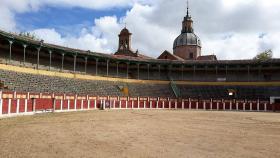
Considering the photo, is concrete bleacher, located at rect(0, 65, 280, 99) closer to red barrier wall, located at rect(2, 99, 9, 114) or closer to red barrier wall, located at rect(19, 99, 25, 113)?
red barrier wall, located at rect(19, 99, 25, 113)

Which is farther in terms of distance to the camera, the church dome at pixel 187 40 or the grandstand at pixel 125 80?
the church dome at pixel 187 40

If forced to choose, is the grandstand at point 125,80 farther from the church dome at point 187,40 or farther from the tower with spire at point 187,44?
the church dome at point 187,40

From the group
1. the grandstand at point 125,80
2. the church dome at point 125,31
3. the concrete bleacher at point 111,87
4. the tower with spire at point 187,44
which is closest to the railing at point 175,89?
the grandstand at point 125,80

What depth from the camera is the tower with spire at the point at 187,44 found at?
82688 millimetres

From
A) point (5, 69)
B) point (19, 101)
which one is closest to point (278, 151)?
point (19, 101)

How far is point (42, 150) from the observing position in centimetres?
1080

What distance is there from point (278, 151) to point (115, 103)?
32.9m

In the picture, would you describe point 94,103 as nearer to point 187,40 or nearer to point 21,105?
point 21,105

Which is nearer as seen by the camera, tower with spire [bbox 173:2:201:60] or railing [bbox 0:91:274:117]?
railing [bbox 0:91:274:117]

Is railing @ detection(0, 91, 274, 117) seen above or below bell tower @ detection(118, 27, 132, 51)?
below

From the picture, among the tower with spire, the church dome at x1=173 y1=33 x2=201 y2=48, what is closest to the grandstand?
the tower with spire

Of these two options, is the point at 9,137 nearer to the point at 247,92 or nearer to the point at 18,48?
the point at 18,48

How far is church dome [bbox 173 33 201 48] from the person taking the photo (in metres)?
83.5

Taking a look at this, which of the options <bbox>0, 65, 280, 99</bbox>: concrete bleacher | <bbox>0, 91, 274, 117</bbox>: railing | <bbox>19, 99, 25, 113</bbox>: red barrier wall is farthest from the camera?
<bbox>0, 65, 280, 99</bbox>: concrete bleacher
